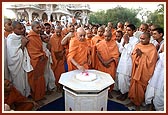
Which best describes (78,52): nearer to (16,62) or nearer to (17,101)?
(16,62)

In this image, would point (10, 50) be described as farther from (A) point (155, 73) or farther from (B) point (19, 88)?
(A) point (155, 73)

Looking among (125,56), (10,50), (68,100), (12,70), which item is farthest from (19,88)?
(125,56)

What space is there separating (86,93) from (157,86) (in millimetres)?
1067

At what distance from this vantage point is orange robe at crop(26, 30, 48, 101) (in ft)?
9.43

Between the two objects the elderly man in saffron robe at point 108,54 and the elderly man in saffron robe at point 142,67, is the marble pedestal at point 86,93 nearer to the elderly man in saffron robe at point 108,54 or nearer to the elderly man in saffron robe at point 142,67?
the elderly man in saffron robe at point 142,67

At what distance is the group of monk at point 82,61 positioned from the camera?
2645mm

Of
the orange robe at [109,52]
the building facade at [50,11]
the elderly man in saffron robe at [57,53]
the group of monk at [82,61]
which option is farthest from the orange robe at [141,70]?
the building facade at [50,11]

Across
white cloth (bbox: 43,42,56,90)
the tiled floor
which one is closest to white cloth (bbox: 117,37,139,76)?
the tiled floor

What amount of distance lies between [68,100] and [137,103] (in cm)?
117

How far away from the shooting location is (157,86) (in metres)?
2.62

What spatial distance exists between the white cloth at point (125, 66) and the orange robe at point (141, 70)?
0.20 m

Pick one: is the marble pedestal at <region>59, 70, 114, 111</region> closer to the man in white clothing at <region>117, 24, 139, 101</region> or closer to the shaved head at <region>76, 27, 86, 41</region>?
the shaved head at <region>76, 27, 86, 41</region>

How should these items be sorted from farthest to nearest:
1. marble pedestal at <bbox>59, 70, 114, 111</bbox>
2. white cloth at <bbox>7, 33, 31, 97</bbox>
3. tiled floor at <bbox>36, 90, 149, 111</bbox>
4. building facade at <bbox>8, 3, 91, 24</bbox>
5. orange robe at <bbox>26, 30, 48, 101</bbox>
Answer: building facade at <bbox>8, 3, 91, 24</bbox> → tiled floor at <bbox>36, 90, 149, 111</bbox> → orange robe at <bbox>26, 30, 48, 101</bbox> → white cloth at <bbox>7, 33, 31, 97</bbox> → marble pedestal at <bbox>59, 70, 114, 111</bbox>

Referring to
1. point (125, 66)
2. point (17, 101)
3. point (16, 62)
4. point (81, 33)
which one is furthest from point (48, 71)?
point (125, 66)
